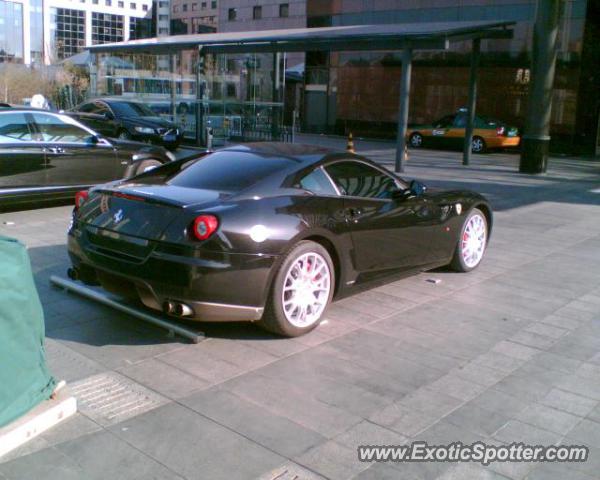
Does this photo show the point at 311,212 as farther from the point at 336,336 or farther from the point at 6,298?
the point at 6,298

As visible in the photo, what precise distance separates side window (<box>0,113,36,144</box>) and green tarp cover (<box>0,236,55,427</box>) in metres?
6.70

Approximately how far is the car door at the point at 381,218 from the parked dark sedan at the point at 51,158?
5617 mm

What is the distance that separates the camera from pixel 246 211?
476cm

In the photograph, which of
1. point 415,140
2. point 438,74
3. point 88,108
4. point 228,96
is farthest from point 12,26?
point 88,108

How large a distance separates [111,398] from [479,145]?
2263cm

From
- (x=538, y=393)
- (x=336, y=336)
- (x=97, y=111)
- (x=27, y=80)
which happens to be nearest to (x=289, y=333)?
(x=336, y=336)

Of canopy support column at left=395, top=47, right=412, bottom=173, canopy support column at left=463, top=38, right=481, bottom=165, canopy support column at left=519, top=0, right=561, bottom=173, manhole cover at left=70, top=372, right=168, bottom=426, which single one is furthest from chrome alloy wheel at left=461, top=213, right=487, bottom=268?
canopy support column at left=463, top=38, right=481, bottom=165

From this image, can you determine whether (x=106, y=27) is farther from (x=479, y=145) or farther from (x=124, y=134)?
(x=124, y=134)

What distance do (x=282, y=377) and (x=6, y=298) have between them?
1.80 meters

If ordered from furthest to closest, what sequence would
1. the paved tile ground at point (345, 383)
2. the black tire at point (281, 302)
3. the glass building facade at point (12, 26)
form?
the glass building facade at point (12, 26) < the black tire at point (281, 302) < the paved tile ground at point (345, 383)

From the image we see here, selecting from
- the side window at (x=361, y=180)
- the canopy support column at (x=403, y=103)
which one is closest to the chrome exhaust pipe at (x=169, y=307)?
the side window at (x=361, y=180)

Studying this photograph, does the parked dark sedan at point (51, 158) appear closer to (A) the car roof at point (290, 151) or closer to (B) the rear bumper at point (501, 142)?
(A) the car roof at point (290, 151)

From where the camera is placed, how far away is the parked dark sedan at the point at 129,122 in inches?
710

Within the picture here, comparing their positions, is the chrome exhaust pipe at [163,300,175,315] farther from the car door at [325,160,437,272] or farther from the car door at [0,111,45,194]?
the car door at [0,111,45,194]
